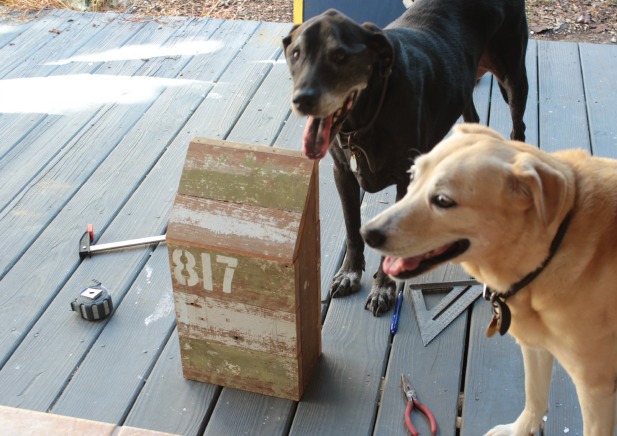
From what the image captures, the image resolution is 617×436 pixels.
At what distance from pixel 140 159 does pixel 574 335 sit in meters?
2.44

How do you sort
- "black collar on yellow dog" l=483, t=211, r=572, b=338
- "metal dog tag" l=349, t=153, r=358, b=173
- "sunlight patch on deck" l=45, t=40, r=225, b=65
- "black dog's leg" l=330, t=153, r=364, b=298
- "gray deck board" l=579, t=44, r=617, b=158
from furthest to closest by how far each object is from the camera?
"sunlight patch on deck" l=45, t=40, r=225, b=65 → "gray deck board" l=579, t=44, r=617, b=158 → "black dog's leg" l=330, t=153, r=364, b=298 → "metal dog tag" l=349, t=153, r=358, b=173 → "black collar on yellow dog" l=483, t=211, r=572, b=338

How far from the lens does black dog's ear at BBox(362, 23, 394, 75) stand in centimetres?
243

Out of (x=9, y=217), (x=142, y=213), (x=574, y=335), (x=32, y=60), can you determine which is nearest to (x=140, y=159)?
(x=142, y=213)

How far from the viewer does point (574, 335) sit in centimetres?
178

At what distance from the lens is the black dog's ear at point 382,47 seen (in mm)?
2426

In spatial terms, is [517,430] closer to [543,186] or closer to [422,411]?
[422,411]

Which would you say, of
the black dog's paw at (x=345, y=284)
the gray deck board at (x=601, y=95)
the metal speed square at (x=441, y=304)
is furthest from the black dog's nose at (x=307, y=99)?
the gray deck board at (x=601, y=95)

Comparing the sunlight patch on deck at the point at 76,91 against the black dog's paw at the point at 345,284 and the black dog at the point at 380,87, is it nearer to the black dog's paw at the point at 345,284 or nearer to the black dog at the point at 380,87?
the black dog at the point at 380,87

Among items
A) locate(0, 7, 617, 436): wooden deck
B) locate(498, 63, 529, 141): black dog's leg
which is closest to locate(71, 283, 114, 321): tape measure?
locate(0, 7, 617, 436): wooden deck

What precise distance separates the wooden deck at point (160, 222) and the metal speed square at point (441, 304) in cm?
4

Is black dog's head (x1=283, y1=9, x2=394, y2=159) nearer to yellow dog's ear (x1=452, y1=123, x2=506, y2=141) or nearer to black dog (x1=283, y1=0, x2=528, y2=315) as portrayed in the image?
black dog (x1=283, y1=0, x2=528, y2=315)

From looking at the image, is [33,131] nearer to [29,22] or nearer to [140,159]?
[140,159]

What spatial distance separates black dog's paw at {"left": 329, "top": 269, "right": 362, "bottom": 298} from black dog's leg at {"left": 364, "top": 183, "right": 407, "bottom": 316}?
0.08 m

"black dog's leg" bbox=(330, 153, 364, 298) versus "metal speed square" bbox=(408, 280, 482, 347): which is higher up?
"black dog's leg" bbox=(330, 153, 364, 298)
